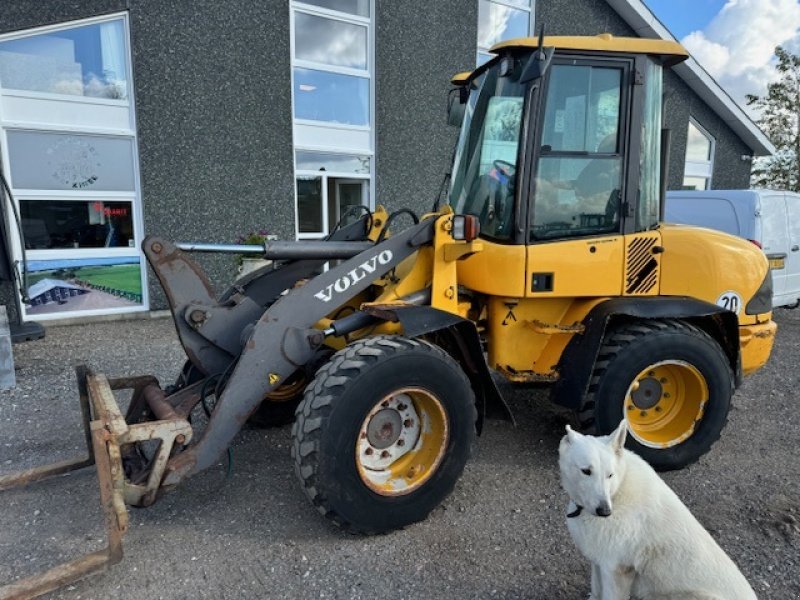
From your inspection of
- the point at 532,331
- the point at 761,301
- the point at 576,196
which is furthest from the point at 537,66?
the point at 761,301

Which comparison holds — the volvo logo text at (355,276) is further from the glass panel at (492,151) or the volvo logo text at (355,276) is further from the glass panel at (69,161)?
the glass panel at (69,161)

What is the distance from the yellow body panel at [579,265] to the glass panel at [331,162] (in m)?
7.40

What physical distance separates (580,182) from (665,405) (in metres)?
1.76

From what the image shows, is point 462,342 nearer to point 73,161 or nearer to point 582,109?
point 582,109

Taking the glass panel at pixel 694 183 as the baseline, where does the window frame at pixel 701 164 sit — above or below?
above

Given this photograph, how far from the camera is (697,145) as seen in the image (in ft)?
51.7

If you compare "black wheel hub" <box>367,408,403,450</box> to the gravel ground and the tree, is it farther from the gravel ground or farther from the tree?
the tree

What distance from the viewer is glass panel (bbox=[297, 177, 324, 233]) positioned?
1042 centimetres

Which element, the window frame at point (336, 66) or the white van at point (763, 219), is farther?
the window frame at point (336, 66)

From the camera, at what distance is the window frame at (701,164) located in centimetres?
1538

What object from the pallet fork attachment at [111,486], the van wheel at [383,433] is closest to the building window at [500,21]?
the van wheel at [383,433]

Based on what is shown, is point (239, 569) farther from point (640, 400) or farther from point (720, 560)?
point (640, 400)

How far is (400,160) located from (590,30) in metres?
6.10

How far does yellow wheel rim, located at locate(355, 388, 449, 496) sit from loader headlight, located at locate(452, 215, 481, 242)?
1015 mm
